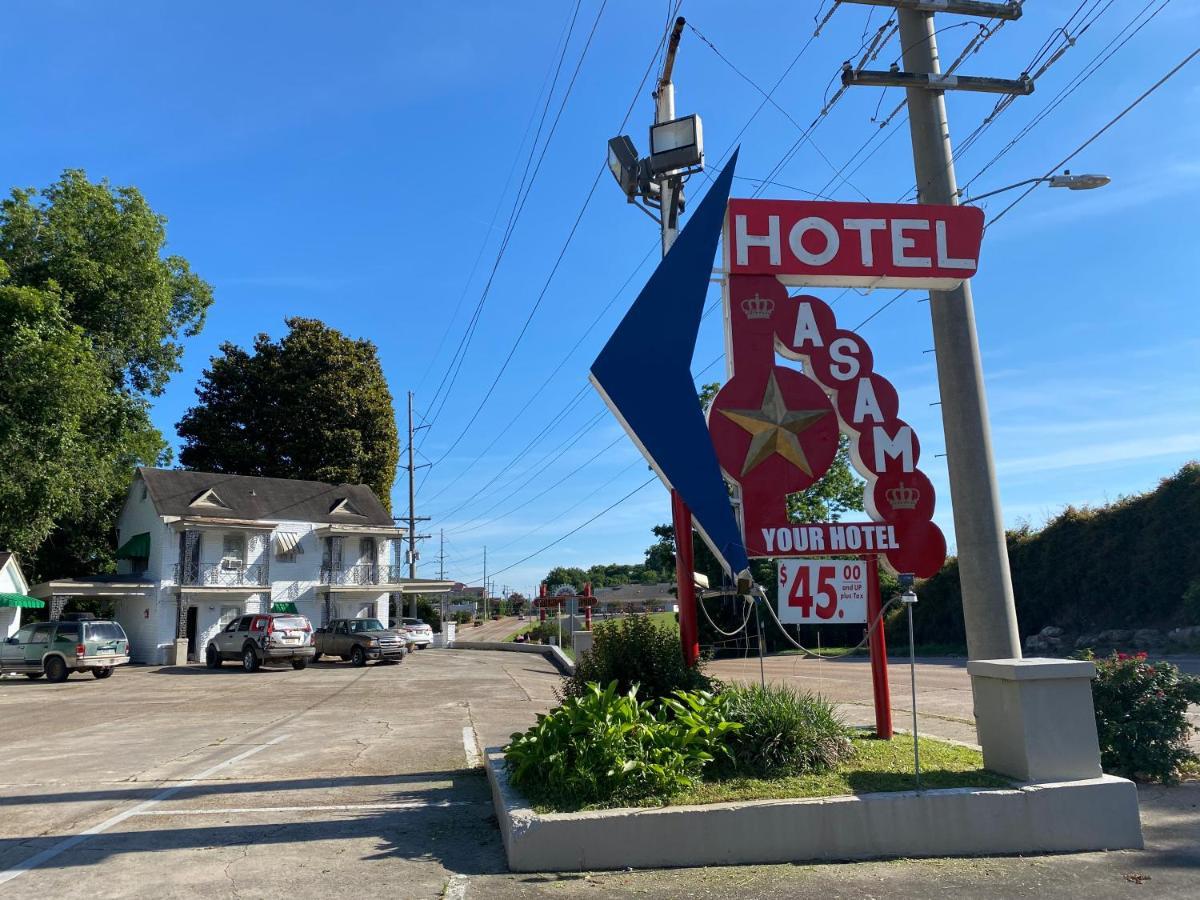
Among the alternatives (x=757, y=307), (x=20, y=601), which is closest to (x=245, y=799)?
(x=757, y=307)

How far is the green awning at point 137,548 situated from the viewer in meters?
37.2

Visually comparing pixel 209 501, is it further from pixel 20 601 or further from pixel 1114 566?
pixel 1114 566

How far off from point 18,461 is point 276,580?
12.9 metres

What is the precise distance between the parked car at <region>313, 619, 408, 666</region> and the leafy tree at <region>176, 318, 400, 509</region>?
17.7 metres

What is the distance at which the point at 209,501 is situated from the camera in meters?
38.8

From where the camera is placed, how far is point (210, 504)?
38.7 meters

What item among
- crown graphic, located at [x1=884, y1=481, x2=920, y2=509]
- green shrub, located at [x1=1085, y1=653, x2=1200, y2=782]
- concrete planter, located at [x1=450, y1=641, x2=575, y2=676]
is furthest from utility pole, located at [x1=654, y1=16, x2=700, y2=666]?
concrete planter, located at [x1=450, y1=641, x2=575, y2=676]

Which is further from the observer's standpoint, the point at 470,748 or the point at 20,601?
the point at 20,601

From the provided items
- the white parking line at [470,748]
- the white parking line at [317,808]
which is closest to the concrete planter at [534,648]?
A: the white parking line at [470,748]

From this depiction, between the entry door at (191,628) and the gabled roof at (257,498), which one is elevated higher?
the gabled roof at (257,498)

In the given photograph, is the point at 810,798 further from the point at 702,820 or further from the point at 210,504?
the point at 210,504

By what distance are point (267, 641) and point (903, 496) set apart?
25024mm

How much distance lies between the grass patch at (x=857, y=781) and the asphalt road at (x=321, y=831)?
0.53m

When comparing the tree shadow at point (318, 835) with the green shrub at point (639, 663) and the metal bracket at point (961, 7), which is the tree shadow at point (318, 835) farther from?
the metal bracket at point (961, 7)
